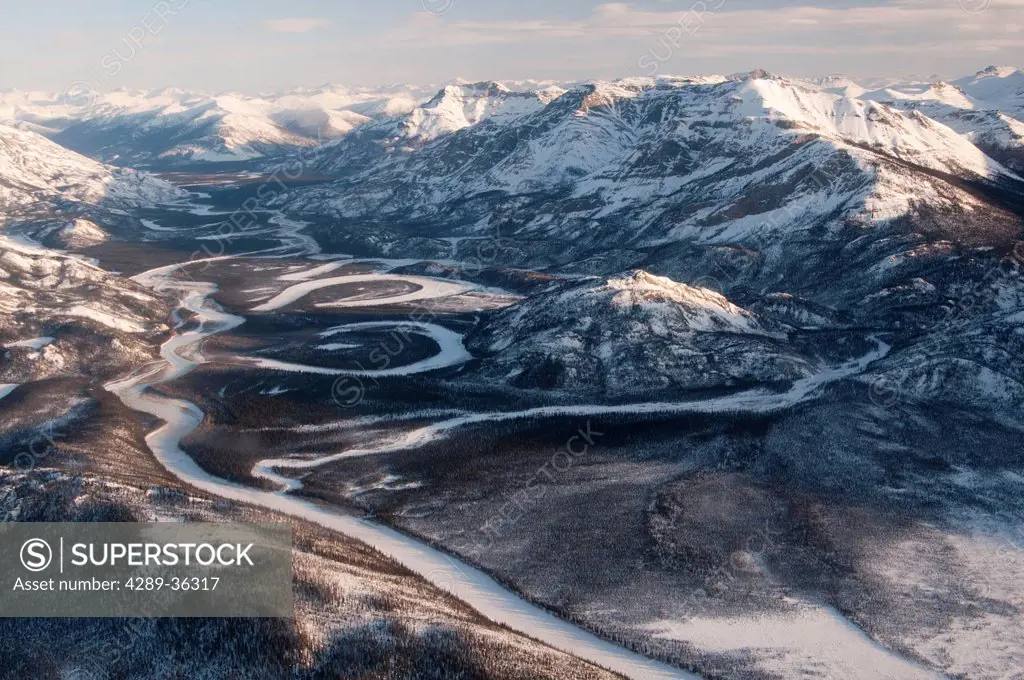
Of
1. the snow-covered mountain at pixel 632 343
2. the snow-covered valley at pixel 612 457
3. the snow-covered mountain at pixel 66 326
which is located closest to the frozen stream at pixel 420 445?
the snow-covered valley at pixel 612 457

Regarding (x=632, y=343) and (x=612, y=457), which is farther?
(x=632, y=343)

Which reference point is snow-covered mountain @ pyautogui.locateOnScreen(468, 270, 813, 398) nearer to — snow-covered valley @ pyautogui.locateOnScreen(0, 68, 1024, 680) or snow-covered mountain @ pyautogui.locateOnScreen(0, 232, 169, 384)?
snow-covered valley @ pyautogui.locateOnScreen(0, 68, 1024, 680)

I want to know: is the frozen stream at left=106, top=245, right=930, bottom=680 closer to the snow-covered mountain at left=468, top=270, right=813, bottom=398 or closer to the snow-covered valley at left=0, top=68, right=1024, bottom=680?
the snow-covered valley at left=0, top=68, right=1024, bottom=680

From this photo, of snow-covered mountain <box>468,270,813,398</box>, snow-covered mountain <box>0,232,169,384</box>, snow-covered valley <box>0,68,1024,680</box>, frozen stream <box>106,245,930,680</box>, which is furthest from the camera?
snow-covered mountain <box>0,232,169,384</box>

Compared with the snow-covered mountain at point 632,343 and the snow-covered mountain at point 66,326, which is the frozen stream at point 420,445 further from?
the snow-covered mountain at point 632,343

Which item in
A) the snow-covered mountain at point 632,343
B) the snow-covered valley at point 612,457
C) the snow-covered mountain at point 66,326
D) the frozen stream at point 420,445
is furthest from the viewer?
the snow-covered mountain at point 66,326

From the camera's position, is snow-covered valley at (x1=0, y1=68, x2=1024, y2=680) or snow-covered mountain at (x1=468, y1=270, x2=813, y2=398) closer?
snow-covered valley at (x1=0, y1=68, x2=1024, y2=680)

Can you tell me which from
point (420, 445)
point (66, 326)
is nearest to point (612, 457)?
point (420, 445)

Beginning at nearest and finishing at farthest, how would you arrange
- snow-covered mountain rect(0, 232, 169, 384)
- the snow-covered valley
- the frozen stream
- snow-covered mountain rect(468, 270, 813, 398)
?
the frozen stream → the snow-covered valley → snow-covered mountain rect(468, 270, 813, 398) → snow-covered mountain rect(0, 232, 169, 384)

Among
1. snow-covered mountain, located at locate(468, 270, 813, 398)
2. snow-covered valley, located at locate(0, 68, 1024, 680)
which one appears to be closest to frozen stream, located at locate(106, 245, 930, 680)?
snow-covered valley, located at locate(0, 68, 1024, 680)

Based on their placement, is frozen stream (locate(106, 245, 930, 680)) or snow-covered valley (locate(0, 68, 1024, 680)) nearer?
frozen stream (locate(106, 245, 930, 680))

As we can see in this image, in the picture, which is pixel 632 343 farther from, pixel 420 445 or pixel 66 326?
pixel 66 326

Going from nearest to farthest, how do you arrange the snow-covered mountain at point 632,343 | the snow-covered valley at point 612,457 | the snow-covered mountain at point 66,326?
the snow-covered valley at point 612,457 → the snow-covered mountain at point 632,343 → the snow-covered mountain at point 66,326
